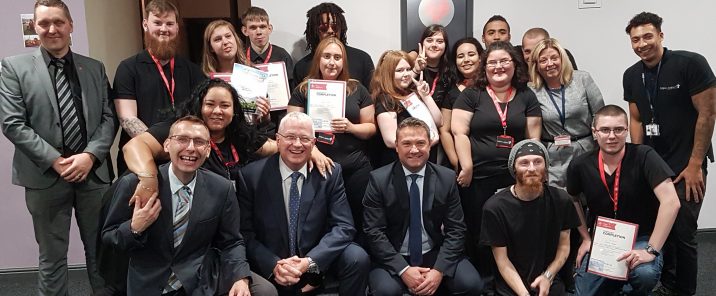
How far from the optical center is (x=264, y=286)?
266cm

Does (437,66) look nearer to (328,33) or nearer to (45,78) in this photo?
(328,33)

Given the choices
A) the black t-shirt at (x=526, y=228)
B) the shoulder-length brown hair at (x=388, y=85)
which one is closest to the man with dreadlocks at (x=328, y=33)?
the shoulder-length brown hair at (x=388, y=85)

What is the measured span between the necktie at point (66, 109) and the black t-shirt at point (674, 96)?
11.0ft

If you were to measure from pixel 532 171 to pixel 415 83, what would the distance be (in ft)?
3.32

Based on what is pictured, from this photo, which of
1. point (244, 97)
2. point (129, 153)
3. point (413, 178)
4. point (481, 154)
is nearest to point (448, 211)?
point (413, 178)

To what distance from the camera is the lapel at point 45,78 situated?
2.89 metres

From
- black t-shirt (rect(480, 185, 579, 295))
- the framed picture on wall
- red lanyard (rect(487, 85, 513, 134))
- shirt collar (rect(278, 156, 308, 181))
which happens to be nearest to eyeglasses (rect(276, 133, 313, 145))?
shirt collar (rect(278, 156, 308, 181))

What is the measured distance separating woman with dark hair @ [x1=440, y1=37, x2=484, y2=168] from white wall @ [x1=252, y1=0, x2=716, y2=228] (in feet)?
2.12

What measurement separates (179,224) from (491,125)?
1.86m

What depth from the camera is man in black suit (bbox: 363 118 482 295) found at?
2855 mm

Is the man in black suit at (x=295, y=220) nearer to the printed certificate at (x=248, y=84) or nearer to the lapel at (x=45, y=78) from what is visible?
the printed certificate at (x=248, y=84)

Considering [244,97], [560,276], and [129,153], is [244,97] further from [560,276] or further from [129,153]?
[560,276]

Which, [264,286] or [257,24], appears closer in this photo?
[264,286]

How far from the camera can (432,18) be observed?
4.27 metres
